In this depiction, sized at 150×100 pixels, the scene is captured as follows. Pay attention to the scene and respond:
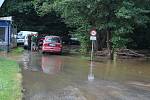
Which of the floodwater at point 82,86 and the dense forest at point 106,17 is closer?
the floodwater at point 82,86

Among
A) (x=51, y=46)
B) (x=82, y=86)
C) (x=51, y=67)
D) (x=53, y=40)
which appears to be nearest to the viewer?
(x=82, y=86)

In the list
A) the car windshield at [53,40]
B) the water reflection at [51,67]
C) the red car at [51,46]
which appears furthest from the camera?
the car windshield at [53,40]

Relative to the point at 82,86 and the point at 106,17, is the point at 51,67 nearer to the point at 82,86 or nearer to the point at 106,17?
the point at 82,86

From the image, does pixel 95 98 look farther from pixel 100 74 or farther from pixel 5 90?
pixel 100 74

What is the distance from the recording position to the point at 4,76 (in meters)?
17.4

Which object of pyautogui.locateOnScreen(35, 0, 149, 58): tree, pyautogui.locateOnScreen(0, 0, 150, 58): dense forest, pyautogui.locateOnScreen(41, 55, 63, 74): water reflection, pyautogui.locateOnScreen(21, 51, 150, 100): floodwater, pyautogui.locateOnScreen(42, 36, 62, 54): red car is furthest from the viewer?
pyautogui.locateOnScreen(42, 36, 62, 54): red car

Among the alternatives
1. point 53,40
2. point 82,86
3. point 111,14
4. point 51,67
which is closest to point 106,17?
point 111,14

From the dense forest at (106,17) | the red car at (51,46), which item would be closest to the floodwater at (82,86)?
the dense forest at (106,17)

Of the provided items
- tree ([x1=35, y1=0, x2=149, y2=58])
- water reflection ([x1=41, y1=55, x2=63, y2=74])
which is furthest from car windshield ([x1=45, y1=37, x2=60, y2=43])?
water reflection ([x1=41, y1=55, x2=63, y2=74])

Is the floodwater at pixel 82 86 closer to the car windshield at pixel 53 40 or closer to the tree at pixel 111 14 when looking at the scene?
the tree at pixel 111 14

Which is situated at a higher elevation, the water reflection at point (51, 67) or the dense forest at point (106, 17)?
the dense forest at point (106, 17)

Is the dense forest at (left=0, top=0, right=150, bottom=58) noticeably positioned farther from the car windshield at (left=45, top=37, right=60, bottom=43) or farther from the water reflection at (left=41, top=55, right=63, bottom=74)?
the water reflection at (left=41, top=55, right=63, bottom=74)

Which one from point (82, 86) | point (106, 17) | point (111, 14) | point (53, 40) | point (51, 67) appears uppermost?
point (111, 14)

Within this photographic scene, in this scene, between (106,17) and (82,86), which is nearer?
(82,86)
